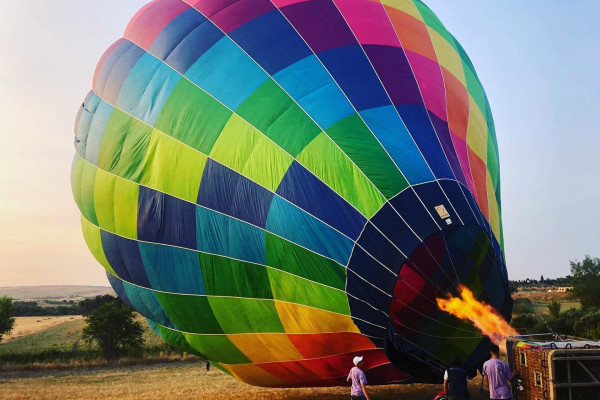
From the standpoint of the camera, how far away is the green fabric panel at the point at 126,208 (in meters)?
7.59

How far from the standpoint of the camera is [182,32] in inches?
303

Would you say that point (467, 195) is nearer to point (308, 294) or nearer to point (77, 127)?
point (308, 294)

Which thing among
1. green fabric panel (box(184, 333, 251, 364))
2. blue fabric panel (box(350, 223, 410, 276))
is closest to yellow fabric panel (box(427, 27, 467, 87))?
blue fabric panel (box(350, 223, 410, 276))

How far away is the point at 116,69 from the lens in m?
8.62

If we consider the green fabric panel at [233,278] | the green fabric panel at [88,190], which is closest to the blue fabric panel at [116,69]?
the green fabric panel at [88,190]

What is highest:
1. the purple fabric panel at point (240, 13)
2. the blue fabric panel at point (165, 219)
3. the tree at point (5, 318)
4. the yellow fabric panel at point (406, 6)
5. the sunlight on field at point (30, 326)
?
the yellow fabric panel at point (406, 6)

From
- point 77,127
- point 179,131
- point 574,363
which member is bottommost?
point 574,363

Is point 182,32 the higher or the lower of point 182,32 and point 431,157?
the higher

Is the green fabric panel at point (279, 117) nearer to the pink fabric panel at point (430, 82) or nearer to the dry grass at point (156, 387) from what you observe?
the pink fabric panel at point (430, 82)

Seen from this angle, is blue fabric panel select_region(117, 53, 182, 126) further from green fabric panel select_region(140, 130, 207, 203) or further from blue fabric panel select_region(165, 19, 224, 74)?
green fabric panel select_region(140, 130, 207, 203)

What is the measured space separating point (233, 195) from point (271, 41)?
201cm

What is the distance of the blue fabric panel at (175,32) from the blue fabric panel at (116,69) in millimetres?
384

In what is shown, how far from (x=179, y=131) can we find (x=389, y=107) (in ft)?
8.69

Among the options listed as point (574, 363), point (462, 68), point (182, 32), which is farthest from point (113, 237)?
point (574, 363)
